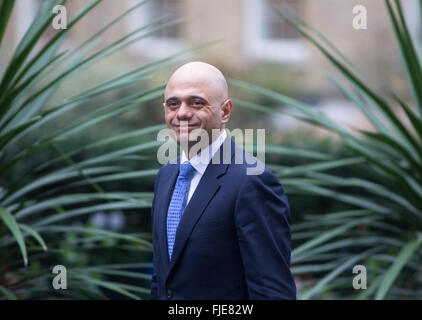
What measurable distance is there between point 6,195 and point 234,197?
1280 mm

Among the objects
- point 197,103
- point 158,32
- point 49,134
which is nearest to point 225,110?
point 197,103

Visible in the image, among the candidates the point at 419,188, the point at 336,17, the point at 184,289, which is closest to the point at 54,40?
the point at 184,289

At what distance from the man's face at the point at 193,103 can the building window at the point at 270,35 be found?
10.6 metres

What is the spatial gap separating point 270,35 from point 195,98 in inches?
439

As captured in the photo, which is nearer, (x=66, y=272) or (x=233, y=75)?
(x=66, y=272)

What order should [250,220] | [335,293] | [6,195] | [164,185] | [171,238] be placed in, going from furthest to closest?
[335,293], [6,195], [164,185], [171,238], [250,220]

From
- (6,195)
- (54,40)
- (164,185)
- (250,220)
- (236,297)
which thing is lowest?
(236,297)

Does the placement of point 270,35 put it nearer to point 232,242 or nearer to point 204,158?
point 204,158

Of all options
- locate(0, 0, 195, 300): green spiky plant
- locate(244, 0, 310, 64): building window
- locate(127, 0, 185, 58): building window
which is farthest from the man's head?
locate(127, 0, 185, 58): building window

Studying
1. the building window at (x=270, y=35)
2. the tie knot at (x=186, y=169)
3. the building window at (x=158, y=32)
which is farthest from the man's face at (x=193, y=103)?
the building window at (x=158, y=32)

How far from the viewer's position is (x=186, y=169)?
5.78 ft

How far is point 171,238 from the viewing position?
1739 millimetres

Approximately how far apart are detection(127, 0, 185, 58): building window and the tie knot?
35.4ft

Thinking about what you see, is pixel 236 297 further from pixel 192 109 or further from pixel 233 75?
pixel 233 75
